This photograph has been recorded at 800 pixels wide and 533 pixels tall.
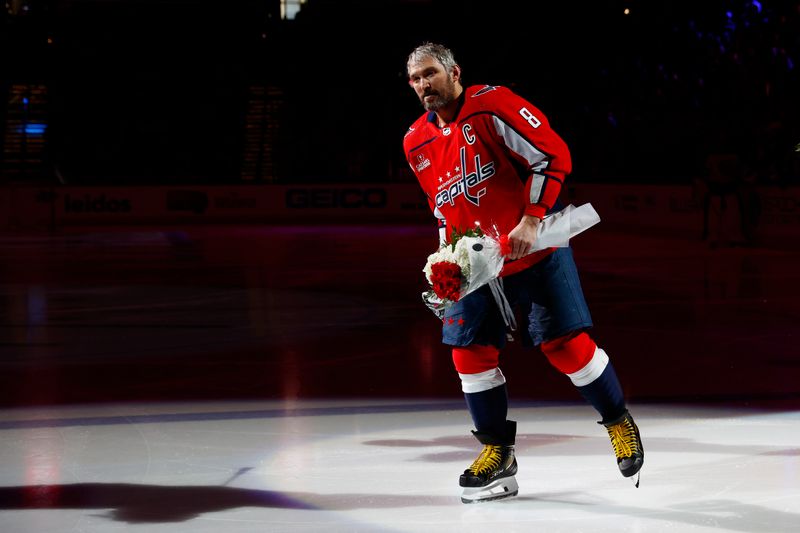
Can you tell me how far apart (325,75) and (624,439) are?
121 ft

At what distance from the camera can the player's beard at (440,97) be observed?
467 centimetres

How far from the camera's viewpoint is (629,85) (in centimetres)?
3072

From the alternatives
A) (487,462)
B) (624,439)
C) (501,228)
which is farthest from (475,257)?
(624,439)

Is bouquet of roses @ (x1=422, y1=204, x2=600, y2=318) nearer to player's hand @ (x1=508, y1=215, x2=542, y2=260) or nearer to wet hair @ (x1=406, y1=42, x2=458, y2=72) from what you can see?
player's hand @ (x1=508, y1=215, x2=542, y2=260)

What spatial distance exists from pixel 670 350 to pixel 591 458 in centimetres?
365

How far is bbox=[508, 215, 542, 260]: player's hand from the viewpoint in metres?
4.54

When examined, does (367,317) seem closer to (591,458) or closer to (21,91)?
(591,458)

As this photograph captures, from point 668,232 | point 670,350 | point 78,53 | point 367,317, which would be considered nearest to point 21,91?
point 78,53

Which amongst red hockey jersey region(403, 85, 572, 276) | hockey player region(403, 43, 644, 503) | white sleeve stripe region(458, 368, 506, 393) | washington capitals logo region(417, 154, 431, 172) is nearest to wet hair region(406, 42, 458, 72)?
hockey player region(403, 43, 644, 503)

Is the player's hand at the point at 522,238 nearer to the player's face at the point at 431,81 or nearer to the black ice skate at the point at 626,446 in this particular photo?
the player's face at the point at 431,81

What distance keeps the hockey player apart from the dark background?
22.6m

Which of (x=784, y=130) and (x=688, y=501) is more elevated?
(x=784, y=130)

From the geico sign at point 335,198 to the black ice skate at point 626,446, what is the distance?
2769 centimetres

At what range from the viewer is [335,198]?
3269 cm
